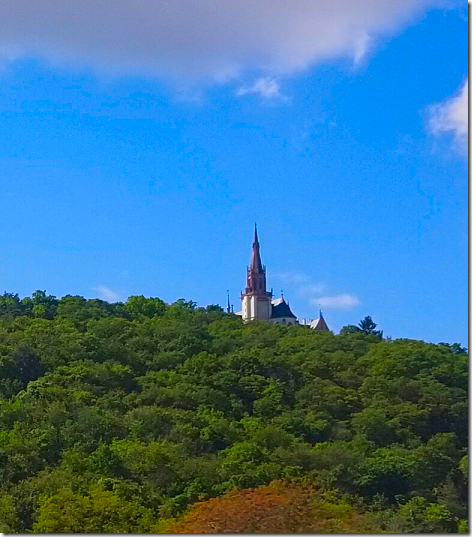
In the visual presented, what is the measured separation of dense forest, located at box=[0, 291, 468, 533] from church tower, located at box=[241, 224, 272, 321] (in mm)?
22567

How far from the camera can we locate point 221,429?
19.9 metres

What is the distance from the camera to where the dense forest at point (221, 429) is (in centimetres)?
1511

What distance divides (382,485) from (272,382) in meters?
6.18

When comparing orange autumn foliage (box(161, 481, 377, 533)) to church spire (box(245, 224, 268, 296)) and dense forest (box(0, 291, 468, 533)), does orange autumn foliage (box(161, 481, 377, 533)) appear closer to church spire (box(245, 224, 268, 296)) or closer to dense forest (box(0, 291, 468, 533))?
dense forest (box(0, 291, 468, 533))

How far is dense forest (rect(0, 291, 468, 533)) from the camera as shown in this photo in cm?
1511

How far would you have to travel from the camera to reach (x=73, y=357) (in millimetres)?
24172

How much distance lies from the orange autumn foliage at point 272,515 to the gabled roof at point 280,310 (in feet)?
123

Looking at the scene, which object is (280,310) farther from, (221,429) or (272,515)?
(272,515)

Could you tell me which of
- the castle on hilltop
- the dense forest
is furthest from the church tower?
the dense forest

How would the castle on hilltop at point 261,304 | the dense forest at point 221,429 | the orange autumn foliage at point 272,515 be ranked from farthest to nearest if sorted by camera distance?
the castle on hilltop at point 261,304, the dense forest at point 221,429, the orange autumn foliage at point 272,515

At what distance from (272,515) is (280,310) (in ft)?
133

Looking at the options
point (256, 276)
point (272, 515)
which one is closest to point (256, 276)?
point (256, 276)

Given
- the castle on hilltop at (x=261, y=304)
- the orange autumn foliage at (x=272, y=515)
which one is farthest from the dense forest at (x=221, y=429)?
the castle on hilltop at (x=261, y=304)

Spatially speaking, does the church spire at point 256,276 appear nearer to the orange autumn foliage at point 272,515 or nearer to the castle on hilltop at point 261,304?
the castle on hilltop at point 261,304
